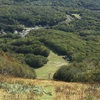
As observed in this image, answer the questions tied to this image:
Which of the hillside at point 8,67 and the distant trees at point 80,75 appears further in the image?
the hillside at point 8,67

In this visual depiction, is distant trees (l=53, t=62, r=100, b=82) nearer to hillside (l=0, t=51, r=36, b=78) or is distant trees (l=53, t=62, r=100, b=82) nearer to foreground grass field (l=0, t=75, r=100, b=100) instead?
hillside (l=0, t=51, r=36, b=78)

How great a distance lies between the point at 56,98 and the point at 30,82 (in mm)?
6078

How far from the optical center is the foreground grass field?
102 ft

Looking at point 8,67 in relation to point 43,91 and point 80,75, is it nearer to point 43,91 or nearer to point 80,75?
point 80,75

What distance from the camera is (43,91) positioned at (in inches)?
1308

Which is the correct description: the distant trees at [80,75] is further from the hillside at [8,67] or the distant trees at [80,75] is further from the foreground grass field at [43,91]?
the foreground grass field at [43,91]

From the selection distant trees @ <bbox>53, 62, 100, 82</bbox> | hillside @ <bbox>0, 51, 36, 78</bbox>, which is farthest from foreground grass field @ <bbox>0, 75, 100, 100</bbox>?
hillside @ <bbox>0, 51, 36, 78</bbox>

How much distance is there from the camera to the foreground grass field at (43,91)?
102 ft

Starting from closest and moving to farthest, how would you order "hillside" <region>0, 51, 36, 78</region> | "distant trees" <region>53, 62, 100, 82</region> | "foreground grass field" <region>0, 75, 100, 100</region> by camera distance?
"foreground grass field" <region>0, 75, 100, 100</region> < "distant trees" <region>53, 62, 100, 82</region> < "hillside" <region>0, 51, 36, 78</region>

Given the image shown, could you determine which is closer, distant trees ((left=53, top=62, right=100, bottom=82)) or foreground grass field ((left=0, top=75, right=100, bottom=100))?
foreground grass field ((left=0, top=75, right=100, bottom=100))

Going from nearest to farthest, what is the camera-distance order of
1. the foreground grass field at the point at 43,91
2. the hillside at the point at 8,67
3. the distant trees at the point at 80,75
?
1. the foreground grass field at the point at 43,91
2. the distant trees at the point at 80,75
3. the hillside at the point at 8,67

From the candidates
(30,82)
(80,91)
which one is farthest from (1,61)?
(80,91)

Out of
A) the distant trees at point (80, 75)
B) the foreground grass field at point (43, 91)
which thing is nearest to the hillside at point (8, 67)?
the distant trees at point (80, 75)

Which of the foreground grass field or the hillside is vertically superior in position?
the foreground grass field
